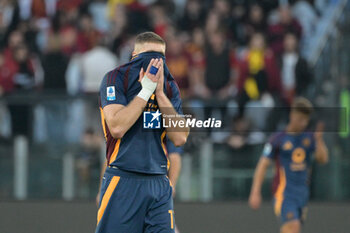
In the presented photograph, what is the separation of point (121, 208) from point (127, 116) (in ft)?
1.92

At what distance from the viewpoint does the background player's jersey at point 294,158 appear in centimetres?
796

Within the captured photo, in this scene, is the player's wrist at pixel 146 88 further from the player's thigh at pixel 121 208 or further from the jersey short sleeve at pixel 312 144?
the jersey short sleeve at pixel 312 144

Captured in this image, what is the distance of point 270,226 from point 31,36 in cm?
485

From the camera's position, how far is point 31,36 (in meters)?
11.4

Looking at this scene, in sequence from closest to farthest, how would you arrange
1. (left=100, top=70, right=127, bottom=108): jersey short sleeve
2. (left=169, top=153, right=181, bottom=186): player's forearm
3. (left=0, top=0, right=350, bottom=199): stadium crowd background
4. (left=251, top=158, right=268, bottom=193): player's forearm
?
1. (left=100, top=70, right=127, bottom=108): jersey short sleeve
2. (left=169, top=153, right=181, bottom=186): player's forearm
3. (left=251, top=158, right=268, bottom=193): player's forearm
4. (left=0, top=0, right=350, bottom=199): stadium crowd background

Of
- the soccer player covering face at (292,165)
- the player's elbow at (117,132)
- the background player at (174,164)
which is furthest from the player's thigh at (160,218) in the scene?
the soccer player covering face at (292,165)

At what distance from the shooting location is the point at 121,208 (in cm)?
436

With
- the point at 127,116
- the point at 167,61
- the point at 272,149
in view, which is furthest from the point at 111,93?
the point at 167,61

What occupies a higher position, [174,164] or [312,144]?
[312,144]

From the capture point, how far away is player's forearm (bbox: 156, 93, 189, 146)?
4.29 m

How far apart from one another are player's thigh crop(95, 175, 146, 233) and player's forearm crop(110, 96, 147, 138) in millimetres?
362

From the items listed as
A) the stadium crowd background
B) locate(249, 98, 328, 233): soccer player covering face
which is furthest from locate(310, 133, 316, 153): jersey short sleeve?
the stadium crowd background

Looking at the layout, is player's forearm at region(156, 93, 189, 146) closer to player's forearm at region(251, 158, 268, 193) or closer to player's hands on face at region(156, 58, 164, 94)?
player's hands on face at region(156, 58, 164, 94)

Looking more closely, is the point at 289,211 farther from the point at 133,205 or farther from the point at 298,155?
the point at 133,205
